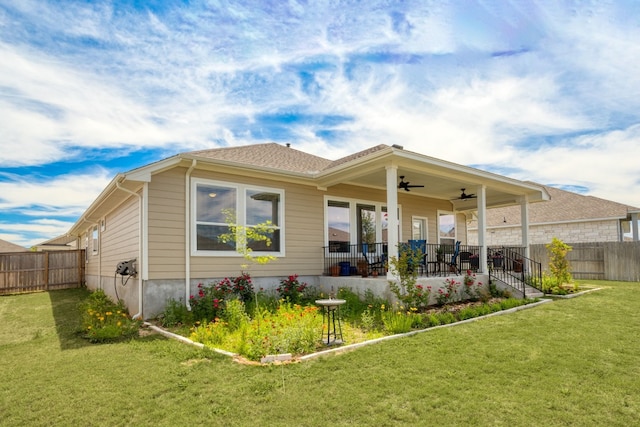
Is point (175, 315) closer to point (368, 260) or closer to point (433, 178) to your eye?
point (368, 260)

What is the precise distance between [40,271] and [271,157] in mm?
12996

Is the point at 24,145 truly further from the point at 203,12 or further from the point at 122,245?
the point at 203,12

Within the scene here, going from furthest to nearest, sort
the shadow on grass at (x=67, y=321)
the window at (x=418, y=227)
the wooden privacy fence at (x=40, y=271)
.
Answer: the wooden privacy fence at (x=40, y=271)
the window at (x=418, y=227)
the shadow on grass at (x=67, y=321)

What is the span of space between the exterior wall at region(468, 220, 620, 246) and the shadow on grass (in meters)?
21.4

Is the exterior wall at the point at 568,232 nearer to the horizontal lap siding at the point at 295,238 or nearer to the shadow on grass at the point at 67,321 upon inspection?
the horizontal lap siding at the point at 295,238

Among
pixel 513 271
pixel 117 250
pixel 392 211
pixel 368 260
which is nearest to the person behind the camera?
pixel 392 211

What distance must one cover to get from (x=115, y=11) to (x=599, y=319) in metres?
11.2

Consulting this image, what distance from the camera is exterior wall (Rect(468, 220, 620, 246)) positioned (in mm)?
18812

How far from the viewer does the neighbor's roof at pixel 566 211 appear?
18.8 m

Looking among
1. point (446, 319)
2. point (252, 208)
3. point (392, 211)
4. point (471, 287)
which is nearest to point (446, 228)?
point (471, 287)

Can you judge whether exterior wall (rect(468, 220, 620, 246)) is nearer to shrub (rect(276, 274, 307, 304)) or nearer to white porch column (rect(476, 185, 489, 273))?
white porch column (rect(476, 185, 489, 273))

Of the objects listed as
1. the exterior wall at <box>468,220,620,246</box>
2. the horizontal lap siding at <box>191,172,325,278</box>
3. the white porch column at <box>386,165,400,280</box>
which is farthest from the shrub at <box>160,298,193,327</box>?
the exterior wall at <box>468,220,620,246</box>

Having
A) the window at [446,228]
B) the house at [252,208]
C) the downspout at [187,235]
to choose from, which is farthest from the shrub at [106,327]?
the window at [446,228]

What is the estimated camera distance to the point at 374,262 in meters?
10.7
